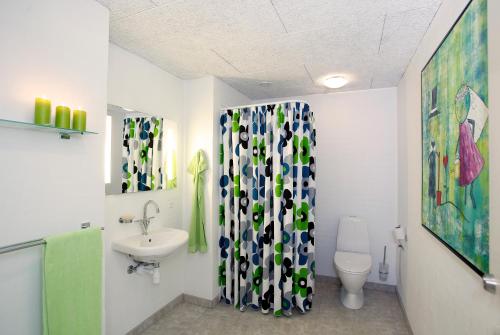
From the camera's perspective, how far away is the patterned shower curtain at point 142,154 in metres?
2.17

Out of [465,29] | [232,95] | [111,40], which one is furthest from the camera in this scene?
[232,95]

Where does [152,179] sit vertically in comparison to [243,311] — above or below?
above

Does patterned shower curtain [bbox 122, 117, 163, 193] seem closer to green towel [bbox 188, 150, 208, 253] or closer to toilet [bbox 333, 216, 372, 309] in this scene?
green towel [bbox 188, 150, 208, 253]

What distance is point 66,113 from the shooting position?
1.33 metres

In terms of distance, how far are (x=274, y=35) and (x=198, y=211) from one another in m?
1.81

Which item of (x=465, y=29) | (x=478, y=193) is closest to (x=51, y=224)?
(x=478, y=193)

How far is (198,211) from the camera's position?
267 cm

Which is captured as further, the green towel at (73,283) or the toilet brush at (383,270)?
the toilet brush at (383,270)

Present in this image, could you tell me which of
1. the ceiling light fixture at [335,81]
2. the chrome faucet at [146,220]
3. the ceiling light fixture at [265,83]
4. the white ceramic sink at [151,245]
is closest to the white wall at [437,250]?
the ceiling light fixture at [335,81]

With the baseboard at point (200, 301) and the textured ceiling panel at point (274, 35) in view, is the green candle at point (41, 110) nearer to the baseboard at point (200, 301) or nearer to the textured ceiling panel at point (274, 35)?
the textured ceiling panel at point (274, 35)

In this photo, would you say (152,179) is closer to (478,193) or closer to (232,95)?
(232,95)

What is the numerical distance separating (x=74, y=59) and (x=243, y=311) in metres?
2.57

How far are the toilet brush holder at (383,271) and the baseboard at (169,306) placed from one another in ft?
6.43

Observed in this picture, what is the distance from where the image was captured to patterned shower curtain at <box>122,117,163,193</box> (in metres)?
2.17
